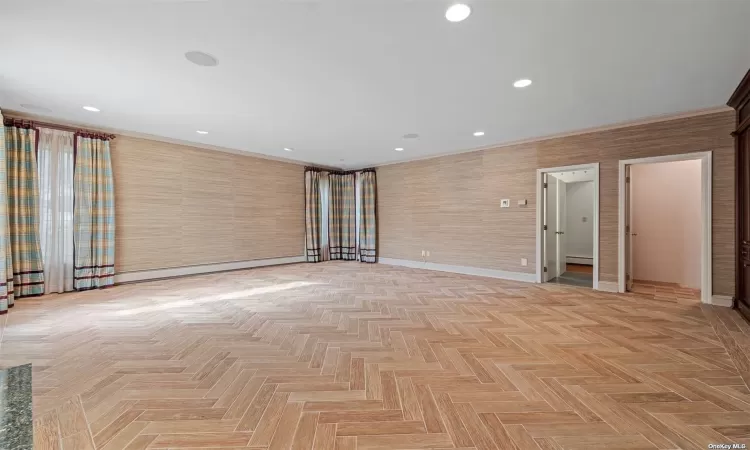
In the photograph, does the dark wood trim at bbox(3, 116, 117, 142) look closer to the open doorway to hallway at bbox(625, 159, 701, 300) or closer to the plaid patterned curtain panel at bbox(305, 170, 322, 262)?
the plaid patterned curtain panel at bbox(305, 170, 322, 262)

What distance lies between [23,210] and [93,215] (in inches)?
27.3

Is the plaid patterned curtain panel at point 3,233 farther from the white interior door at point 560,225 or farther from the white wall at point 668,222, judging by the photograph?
the white wall at point 668,222

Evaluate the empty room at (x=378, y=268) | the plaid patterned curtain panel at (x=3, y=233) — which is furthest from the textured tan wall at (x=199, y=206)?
the plaid patterned curtain panel at (x=3, y=233)

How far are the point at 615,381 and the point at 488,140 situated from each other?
4254mm

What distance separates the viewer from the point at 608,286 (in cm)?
453

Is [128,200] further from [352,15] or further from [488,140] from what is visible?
[488,140]

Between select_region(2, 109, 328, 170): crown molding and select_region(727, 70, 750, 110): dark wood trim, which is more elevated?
select_region(2, 109, 328, 170): crown molding

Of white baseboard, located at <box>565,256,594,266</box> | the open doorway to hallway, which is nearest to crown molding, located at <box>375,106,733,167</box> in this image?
the open doorway to hallway

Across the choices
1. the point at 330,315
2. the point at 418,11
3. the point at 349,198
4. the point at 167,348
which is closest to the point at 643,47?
the point at 418,11

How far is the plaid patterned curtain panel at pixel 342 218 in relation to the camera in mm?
7914

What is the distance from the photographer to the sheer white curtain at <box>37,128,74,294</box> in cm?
423

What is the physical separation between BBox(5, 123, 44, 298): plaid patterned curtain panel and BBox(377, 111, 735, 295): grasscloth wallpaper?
5.87m

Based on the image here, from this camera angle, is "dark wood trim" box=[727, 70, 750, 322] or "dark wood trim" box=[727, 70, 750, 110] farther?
"dark wood trim" box=[727, 70, 750, 322]

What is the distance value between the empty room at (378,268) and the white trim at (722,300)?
0.03 meters
